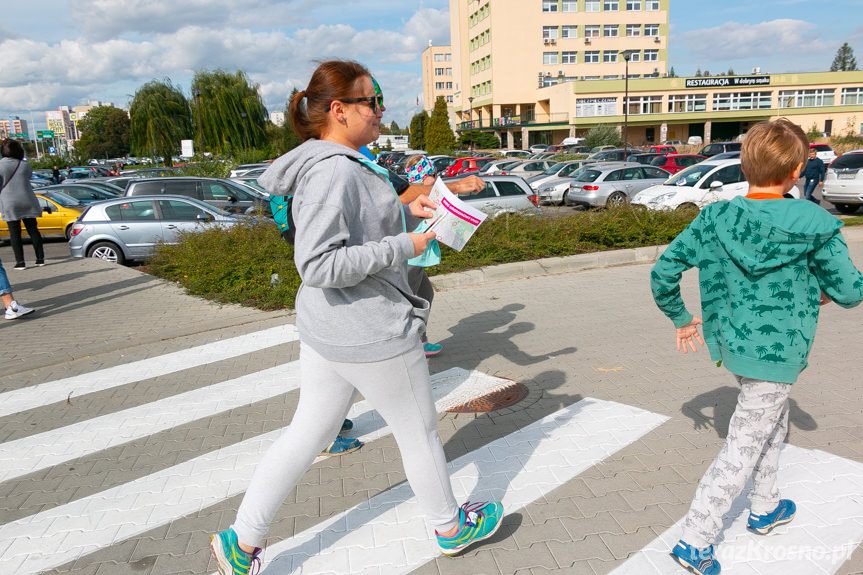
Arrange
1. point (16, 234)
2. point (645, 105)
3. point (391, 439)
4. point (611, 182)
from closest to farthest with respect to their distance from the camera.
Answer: point (391, 439), point (16, 234), point (611, 182), point (645, 105)

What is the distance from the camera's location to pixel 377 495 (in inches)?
132

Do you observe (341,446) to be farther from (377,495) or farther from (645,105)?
(645,105)

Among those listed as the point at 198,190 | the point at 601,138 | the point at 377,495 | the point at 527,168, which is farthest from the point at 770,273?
the point at 601,138

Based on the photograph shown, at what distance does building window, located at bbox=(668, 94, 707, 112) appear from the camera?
70375 millimetres

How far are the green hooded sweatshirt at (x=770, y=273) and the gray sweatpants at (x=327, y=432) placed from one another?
1.23 meters

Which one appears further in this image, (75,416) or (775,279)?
(75,416)

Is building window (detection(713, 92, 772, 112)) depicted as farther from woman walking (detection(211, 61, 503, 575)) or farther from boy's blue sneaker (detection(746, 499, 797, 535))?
woman walking (detection(211, 61, 503, 575))

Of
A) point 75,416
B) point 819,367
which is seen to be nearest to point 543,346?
point 819,367

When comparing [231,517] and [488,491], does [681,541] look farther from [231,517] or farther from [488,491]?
[231,517]

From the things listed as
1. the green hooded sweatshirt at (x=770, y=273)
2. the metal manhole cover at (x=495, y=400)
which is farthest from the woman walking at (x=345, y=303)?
the metal manhole cover at (x=495, y=400)

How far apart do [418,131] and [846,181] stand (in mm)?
60935

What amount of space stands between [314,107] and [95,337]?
568 cm

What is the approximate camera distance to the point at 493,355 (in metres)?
5.70

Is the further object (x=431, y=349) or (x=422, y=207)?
(x=431, y=349)
